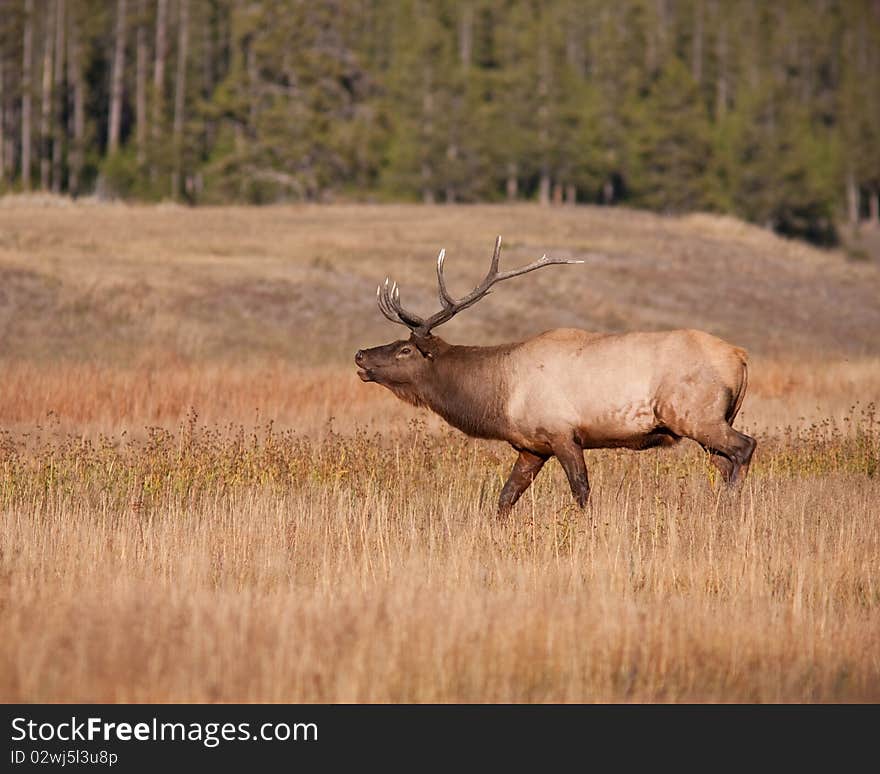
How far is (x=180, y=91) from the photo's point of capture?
79875 millimetres

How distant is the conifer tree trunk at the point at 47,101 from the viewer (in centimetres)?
7475

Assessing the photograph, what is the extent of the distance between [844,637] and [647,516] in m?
3.27

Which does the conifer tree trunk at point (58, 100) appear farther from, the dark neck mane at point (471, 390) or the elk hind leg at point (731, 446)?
the elk hind leg at point (731, 446)

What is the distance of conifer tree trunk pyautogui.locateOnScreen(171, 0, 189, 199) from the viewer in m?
71.1

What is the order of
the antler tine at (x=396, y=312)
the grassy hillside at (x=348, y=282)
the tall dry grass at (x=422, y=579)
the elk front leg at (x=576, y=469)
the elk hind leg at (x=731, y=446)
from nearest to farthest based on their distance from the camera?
the tall dry grass at (x=422, y=579) < the elk front leg at (x=576, y=469) < the elk hind leg at (x=731, y=446) < the antler tine at (x=396, y=312) < the grassy hillside at (x=348, y=282)

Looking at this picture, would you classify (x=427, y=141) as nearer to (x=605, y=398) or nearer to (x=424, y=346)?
(x=424, y=346)

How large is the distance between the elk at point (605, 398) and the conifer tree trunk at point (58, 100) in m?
66.8

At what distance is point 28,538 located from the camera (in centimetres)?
952

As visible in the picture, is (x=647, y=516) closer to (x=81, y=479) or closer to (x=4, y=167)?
(x=81, y=479)

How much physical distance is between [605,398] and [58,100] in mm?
73453

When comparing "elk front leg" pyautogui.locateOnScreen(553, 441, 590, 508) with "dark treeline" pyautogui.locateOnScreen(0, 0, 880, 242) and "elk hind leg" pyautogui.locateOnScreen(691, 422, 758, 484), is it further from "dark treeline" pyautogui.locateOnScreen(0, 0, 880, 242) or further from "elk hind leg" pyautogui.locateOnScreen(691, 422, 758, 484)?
"dark treeline" pyautogui.locateOnScreen(0, 0, 880, 242)

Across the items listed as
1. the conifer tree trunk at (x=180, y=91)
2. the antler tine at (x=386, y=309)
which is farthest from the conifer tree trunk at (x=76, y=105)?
the antler tine at (x=386, y=309)

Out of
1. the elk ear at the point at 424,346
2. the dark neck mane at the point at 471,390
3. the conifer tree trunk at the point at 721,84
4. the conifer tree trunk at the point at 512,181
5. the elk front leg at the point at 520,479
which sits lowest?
the elk front leg at the point at 520,479
